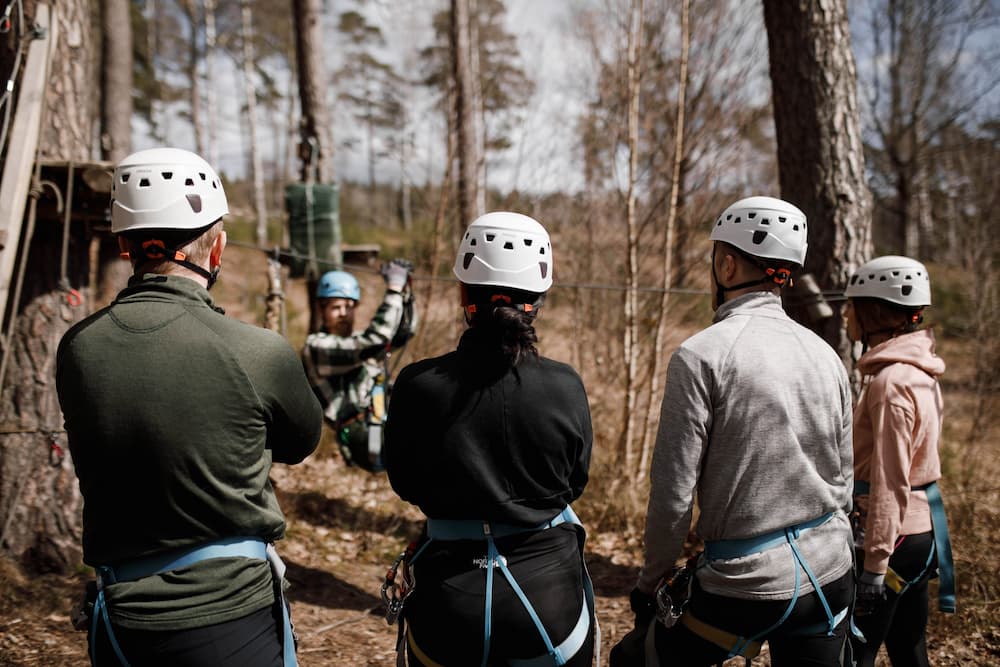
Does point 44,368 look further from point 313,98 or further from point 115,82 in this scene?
point 115,82

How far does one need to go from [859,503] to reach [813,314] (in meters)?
1.61

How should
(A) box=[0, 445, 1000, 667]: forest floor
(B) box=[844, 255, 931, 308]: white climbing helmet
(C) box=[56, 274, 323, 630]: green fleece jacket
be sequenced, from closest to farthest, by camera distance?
(C) box=[56, 274, 323, 630]: green fleece jacket
(B) box=[844, 255, 931, 308]: white climbing helmet
(A) box=[0, 445, 1000, 667]: forest floor

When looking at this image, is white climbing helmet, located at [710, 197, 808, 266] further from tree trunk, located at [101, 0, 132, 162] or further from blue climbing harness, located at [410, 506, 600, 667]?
tree trunk, located at [101, 0, 132, 162]

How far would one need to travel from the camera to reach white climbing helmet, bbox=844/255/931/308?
2951 mm

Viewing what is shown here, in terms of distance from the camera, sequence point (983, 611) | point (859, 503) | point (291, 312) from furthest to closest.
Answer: point (291, 312) → point (983, 611) → point (859, 503)

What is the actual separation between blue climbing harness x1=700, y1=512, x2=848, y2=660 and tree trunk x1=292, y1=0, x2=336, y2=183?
600cm

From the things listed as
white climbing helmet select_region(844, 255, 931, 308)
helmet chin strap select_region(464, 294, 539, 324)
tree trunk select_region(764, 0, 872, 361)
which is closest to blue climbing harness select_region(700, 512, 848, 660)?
helmet chin strap select_region(464, 294, 539, 324)

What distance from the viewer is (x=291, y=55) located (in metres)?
27.4

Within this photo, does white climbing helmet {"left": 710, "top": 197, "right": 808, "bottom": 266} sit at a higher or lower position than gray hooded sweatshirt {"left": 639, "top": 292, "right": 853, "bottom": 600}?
higher

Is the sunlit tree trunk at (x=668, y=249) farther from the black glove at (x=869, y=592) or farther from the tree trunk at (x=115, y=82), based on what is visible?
the tree trunk at (x=115, y=82)

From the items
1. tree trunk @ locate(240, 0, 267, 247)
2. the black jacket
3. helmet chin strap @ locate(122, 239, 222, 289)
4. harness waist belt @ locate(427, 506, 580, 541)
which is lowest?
harness waist belt @ locate(427, 506, 580, 541)

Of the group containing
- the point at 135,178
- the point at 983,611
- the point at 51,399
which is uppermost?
the point at 135,178

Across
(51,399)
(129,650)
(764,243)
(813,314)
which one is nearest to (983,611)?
(813,314)

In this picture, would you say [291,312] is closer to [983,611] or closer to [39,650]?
[39,650]
